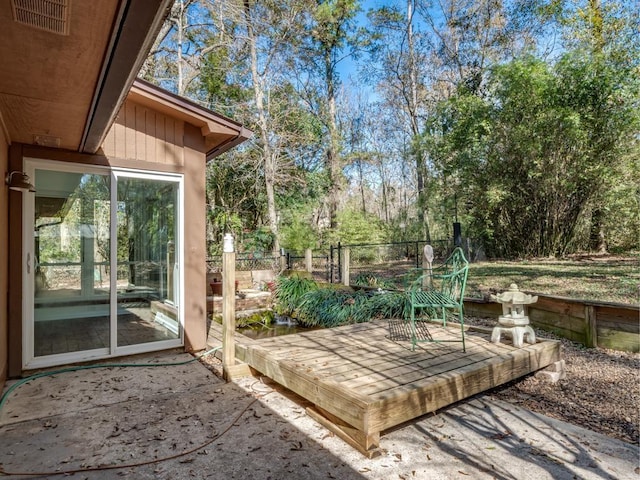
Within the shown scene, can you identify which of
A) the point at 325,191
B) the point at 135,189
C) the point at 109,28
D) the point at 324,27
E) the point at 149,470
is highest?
the point at 324,27

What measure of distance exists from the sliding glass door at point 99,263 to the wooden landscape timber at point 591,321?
4.20 meters

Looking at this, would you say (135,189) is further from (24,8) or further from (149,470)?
(149,470)

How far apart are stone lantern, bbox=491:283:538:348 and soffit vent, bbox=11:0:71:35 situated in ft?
11.4


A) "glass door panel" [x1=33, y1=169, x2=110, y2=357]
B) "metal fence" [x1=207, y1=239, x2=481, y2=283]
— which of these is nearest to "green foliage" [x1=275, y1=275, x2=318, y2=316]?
"metal fence" [x1=207, y1=239, x2=481, y2=283]

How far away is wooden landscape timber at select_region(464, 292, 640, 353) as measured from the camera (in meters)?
3.38

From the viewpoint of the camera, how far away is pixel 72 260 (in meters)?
3.86

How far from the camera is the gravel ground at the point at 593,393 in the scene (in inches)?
94.6

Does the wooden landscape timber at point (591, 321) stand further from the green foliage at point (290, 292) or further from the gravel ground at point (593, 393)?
the green foliage at point (290, 292)

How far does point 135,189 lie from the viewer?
4008 mm

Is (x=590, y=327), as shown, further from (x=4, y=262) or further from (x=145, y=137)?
(x=4, y=262)

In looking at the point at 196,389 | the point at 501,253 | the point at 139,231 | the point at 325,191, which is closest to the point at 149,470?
the point at 196,389

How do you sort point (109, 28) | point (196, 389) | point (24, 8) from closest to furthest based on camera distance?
1. point (24, 8)
2. point (109, 28)
3. point (196, 389)

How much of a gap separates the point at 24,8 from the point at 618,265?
8.95 meters

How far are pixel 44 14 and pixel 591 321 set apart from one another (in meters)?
4.79
